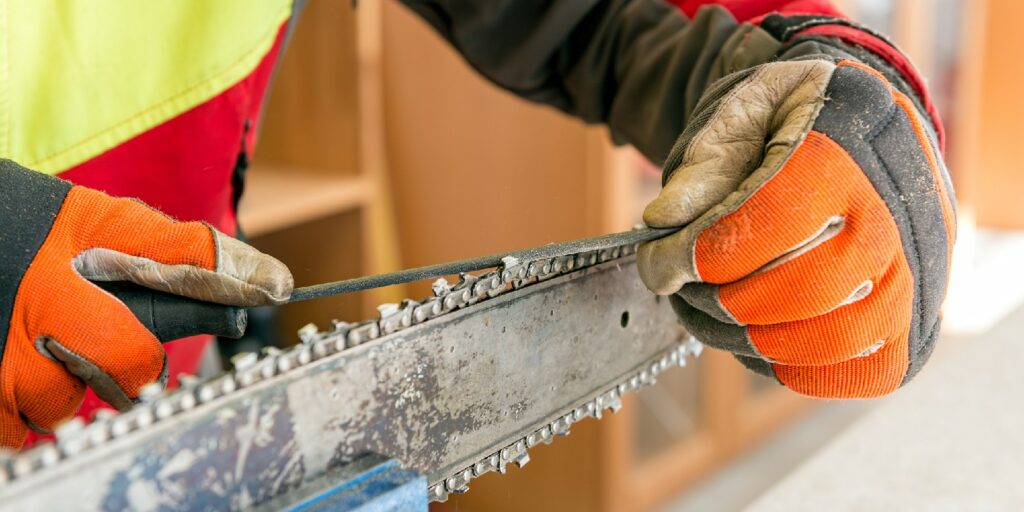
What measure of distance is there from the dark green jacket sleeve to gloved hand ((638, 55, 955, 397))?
273 millimetres

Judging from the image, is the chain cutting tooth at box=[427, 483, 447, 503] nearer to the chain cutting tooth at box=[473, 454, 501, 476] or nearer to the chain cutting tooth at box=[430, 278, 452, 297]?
the chain cutting tooth at box=[473, 454, 501, 476]

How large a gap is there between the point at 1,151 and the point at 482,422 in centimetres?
52

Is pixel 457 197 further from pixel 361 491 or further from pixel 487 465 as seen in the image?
pixel 361 491

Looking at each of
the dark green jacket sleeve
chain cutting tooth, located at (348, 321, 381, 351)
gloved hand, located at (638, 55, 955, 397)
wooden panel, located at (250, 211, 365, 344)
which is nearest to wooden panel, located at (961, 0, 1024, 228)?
wooden panel, located at (250, 211, 365, 344)

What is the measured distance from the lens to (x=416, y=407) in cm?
71

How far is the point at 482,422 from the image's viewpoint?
772mm

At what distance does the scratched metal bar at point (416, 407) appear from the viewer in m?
0.56

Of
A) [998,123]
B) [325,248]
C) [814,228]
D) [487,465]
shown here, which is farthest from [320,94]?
[998,123]

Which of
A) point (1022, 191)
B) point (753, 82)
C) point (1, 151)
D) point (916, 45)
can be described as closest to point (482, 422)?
point (753, 82)

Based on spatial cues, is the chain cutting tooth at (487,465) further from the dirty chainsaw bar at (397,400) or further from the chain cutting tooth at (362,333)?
the chain cutting tooth at (362,333)

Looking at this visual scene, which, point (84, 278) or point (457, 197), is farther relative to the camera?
point (457, 197)

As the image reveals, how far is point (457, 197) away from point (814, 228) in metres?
1.76

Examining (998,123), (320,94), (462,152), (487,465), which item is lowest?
(998,123)

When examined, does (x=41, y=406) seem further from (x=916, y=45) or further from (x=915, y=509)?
(x=916, y=45)
